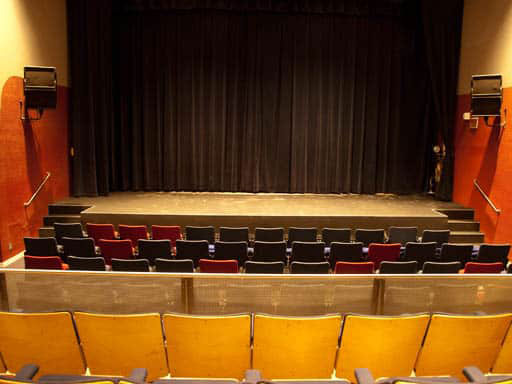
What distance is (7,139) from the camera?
7.79 m

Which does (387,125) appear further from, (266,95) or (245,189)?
(245,189)

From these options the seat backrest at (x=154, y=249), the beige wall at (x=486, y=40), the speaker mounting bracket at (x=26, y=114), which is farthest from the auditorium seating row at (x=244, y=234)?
the beige wall at (x=486, y=40)

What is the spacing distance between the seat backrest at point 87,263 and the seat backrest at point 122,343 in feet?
6.50

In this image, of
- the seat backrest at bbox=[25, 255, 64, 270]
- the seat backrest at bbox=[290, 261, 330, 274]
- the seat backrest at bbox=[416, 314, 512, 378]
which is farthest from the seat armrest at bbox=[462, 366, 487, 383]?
the seat backrest at bbox=[25, 255, 64, 270]

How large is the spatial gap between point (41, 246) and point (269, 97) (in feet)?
23.4

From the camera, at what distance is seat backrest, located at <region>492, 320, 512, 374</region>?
311cm

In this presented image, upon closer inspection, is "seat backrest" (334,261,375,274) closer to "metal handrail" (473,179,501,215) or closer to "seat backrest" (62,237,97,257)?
"seat backrest" (62,237,97,257)

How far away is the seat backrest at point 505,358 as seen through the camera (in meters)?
3.11

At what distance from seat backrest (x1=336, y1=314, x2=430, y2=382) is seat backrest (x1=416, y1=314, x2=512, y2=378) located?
0.24ft

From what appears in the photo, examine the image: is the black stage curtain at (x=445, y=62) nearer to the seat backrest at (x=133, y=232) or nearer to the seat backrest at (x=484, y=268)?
the seat backrest at (x=484, y=268)

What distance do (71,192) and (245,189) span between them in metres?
4.12

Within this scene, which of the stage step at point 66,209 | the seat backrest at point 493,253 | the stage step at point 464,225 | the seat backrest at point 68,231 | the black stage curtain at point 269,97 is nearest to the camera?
the seat backrest at point 493,253

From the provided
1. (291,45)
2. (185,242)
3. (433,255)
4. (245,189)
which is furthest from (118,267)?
(291,45)

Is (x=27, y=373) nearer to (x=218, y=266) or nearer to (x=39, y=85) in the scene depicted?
(x=218, y=266)
